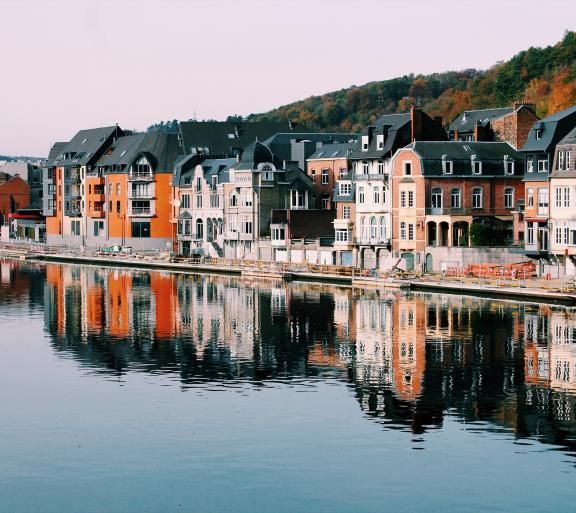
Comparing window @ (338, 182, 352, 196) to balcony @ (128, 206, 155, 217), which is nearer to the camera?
window @ (338, 182, 352, 196)

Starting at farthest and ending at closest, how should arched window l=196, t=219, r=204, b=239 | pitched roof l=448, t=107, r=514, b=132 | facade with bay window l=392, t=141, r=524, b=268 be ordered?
arched window l=196, t=219, r=204, b=239 → pitched roof l=448, t=107, r=514, b=132 → facade with bay window l=392, t=141, r=524, b=268

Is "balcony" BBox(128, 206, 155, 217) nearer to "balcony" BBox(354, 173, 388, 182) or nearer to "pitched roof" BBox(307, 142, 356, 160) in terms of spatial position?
"pitched roof" BBox(307, 142, 356, 160)

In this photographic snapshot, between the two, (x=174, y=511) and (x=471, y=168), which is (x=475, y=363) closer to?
(x=174, y=511)

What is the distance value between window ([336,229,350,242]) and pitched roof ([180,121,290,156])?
3684 cm

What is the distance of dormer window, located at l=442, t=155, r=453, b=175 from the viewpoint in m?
97.9

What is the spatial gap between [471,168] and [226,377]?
158ft

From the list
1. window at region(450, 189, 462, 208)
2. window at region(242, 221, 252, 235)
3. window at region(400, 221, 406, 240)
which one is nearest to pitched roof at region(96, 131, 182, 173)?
window at region(242, 221, 252, 235)

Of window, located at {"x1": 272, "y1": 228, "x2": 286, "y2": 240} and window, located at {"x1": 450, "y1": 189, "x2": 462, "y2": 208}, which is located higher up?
window, located at {"x1": 450, "y1": 189, "x2": 462, "y2": 208}

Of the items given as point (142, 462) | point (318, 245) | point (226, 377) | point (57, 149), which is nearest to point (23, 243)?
point (57, 149)

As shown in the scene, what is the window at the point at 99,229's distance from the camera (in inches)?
5879

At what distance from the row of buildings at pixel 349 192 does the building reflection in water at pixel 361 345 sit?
29.7ft

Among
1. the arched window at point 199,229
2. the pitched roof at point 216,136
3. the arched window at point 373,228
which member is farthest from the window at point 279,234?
the pitched roof at point 216,136

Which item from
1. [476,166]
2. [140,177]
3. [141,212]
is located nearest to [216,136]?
[140,177]

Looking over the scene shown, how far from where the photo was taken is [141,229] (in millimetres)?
141750
